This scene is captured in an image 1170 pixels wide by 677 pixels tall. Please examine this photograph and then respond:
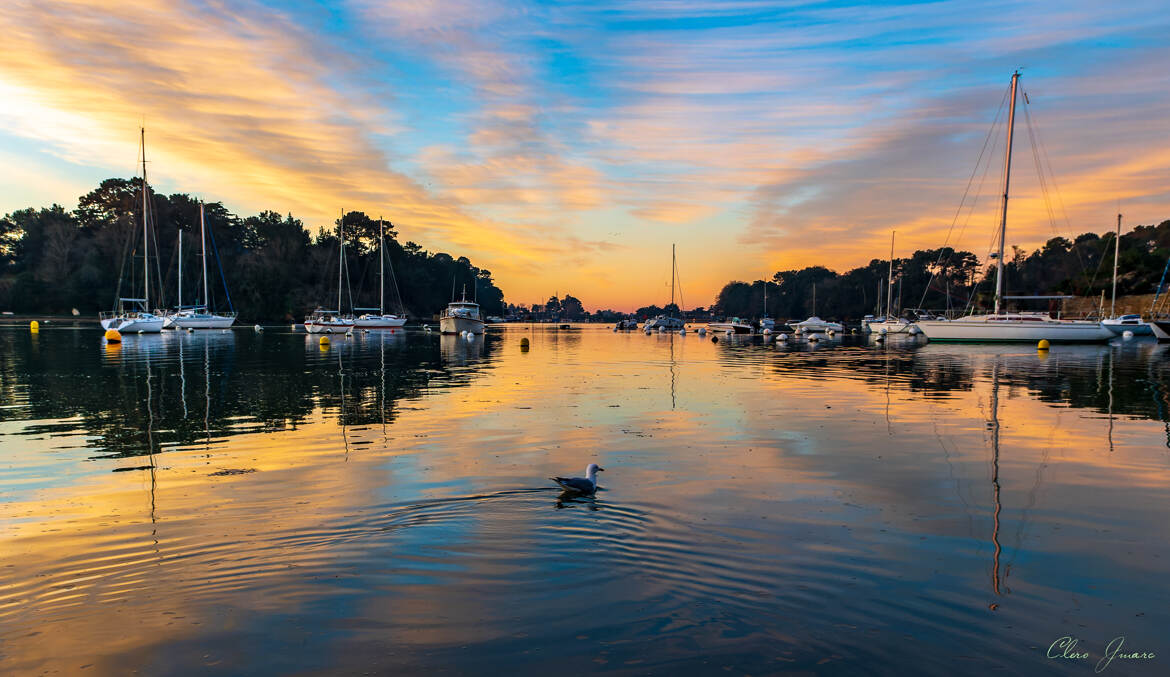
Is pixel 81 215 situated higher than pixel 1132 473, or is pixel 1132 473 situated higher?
pixel 81 215

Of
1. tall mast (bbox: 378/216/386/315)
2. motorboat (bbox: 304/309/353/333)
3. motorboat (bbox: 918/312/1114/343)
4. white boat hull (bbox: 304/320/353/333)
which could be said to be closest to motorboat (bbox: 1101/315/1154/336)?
motorboat (bbox: 918/312/1114/343)

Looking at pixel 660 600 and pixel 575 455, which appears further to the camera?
pixel 575 455

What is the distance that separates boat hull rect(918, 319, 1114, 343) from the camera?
195 ft

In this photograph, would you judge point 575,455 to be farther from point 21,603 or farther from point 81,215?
point 81,215

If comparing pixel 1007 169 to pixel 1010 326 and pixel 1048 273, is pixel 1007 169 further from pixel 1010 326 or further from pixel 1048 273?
pixel 1048 273

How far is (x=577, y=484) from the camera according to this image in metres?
10.1

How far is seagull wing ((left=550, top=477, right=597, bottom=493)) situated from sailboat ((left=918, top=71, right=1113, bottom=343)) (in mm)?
60732

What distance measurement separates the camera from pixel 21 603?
6355 mm

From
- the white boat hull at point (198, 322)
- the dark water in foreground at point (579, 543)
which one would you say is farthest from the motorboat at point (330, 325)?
the dark water in foreground at point (579, 543)

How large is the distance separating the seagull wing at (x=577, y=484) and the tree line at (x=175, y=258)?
113187 millimetres

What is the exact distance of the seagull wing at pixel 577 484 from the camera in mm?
10061

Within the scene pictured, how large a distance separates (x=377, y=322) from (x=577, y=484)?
309 ft

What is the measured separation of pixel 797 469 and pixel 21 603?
11.7 m

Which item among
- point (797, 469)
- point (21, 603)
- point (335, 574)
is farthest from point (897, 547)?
point (21, 603)
